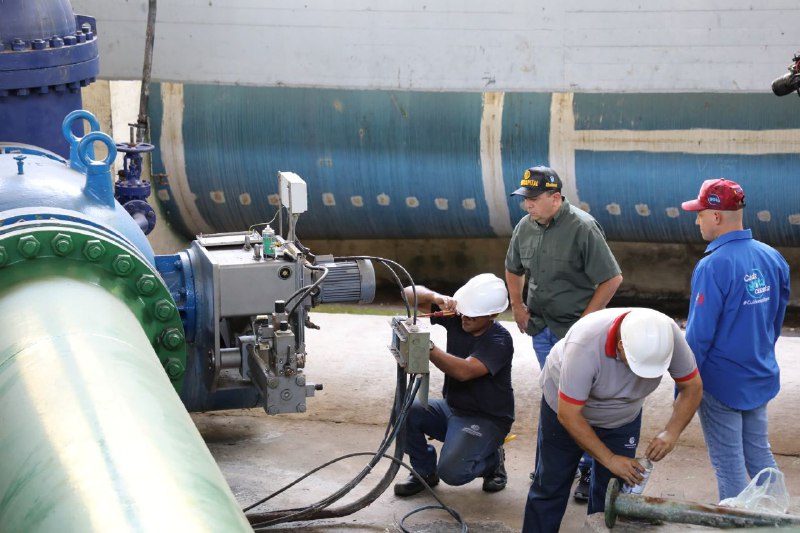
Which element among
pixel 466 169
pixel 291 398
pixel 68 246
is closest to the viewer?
pixel 68 246

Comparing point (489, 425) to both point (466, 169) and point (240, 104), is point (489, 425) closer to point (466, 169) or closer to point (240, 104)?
point (466, 169)

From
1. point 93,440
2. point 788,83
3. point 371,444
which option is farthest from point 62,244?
point 788,83

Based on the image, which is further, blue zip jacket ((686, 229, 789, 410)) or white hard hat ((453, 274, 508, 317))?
white hard hat ((453, 274, 508, 317))

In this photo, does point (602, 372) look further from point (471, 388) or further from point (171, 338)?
point (171, 338)

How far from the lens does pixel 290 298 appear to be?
11.7ft

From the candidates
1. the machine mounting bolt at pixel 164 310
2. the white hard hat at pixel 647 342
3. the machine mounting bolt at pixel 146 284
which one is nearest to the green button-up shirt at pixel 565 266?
the white hard hat at pixel 647 342

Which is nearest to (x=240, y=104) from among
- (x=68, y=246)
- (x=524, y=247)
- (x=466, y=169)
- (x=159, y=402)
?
(x=466, y=169)

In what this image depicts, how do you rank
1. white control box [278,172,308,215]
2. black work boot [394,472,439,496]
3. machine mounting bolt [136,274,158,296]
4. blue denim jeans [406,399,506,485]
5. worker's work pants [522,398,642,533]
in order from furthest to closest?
black work boot [394,472,439,496]
blue denim jeans [406,399,506,485]
white control box [278,172,308,215]
worker's work pants [522,398,642,533]
machine mounting bolt [136,274,158,296]

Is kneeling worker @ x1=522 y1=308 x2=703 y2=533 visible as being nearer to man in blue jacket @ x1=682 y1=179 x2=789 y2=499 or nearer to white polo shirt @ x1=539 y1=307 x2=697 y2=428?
white polo shirt @ x1=539 y1=307 x2=697 y2=428

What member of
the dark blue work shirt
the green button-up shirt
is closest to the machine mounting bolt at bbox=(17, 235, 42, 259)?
the dark blue work shirt

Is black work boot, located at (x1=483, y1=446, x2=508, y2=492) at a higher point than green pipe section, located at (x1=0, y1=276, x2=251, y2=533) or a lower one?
lower

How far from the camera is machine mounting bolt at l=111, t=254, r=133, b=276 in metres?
2.59

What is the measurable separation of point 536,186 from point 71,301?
8.61 feet

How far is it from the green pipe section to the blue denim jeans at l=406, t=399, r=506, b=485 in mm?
2312
